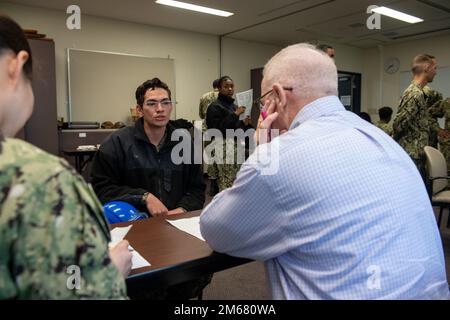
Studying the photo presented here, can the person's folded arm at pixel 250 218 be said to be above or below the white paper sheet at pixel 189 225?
above

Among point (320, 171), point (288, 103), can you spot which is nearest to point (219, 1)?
point (288, 103)

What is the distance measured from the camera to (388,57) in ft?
27.0

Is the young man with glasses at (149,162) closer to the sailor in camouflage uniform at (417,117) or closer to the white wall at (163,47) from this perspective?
the sailor in camouflage uniform at (417,117)

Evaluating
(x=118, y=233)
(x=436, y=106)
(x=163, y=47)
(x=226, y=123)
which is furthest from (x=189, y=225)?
(x=163, y=47)

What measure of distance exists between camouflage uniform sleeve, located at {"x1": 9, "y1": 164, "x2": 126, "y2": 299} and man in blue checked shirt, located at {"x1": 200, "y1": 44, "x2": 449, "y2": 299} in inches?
17.0

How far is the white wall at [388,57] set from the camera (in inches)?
289

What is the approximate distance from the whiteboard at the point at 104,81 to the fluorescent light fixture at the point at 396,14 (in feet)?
12.0

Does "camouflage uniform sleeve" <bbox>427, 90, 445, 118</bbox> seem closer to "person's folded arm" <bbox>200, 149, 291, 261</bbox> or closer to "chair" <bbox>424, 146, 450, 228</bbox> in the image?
"chair" <bbox>424, 146, 450, 228</bbox>

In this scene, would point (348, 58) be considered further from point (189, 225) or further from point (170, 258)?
point (170, 258)

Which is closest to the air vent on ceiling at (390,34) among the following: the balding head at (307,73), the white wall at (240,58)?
the white wall at (240,58)

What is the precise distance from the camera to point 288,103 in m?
1.09

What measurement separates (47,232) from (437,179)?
133 inches

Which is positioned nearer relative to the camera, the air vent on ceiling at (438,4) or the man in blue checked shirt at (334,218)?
the man in blue checked shirt at (334,218)
